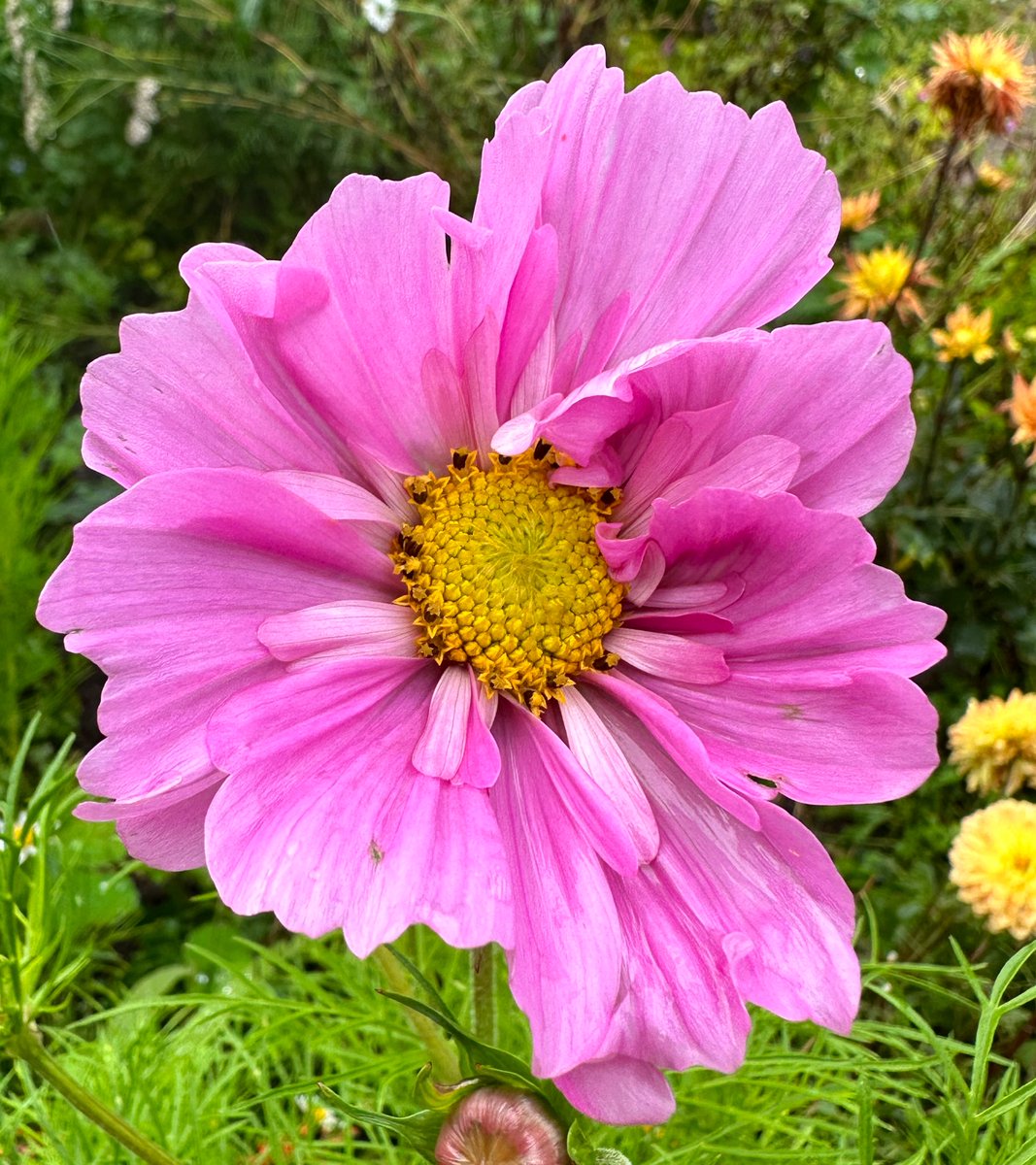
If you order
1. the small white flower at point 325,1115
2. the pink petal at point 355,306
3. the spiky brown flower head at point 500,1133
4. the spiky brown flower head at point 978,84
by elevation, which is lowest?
the small white flower at point 325,1115

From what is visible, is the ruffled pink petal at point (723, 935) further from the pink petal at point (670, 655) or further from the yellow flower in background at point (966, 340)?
the yellow flower in background at point (966, 340)

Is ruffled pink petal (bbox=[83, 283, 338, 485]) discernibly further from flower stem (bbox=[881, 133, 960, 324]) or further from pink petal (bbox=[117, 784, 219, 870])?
flower stem (bbox=[881, 133, 960, 324])

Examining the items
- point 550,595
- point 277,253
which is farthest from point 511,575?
point 277,253

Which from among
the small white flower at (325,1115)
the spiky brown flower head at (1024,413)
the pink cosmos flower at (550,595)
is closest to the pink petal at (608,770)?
the pink cosmos flower at (550,595)

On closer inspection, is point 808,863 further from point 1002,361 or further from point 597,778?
point 1002,361

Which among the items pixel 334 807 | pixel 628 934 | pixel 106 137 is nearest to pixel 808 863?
pixel 628 934

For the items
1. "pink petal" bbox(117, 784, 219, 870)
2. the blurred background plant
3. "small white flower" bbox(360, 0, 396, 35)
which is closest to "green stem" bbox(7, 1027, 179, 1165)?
the blurred background plant

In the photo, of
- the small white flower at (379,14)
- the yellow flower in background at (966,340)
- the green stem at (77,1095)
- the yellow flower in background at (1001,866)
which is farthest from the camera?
the small white flower at (379,14)

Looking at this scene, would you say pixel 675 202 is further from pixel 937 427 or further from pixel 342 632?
pixel 937 427
